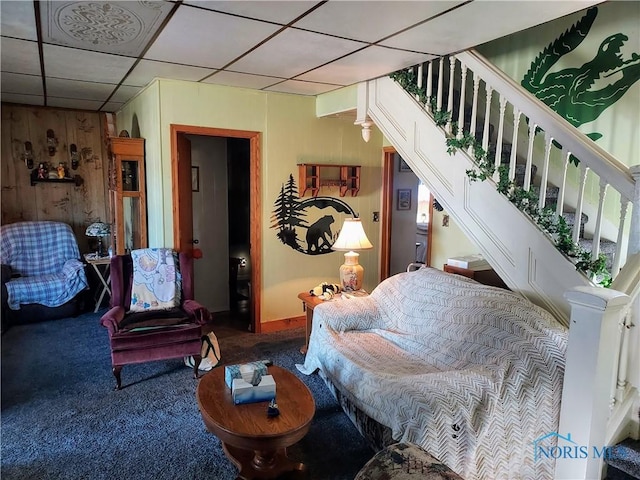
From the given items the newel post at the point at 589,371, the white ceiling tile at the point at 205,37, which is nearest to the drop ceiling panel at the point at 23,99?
the white ceiling tile at the point at 205,37

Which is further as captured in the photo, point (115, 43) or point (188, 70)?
point (188, 70)

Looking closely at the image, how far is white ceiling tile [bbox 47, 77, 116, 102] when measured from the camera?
3971 mm

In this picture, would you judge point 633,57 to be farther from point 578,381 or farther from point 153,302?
point 153,302

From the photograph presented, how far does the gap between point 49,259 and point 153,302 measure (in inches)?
81.8

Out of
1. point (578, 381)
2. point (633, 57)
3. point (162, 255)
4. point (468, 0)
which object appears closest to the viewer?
point (578, 381)

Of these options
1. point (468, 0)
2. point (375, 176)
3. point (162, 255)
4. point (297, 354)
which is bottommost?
point (297, 354)

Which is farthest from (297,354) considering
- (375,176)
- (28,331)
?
(28,331)

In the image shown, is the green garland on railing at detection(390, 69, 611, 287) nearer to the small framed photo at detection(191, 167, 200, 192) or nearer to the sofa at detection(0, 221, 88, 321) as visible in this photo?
the small framed photo at detection(191, 167, 200, 192)

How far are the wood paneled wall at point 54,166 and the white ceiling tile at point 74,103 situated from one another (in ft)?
0.66

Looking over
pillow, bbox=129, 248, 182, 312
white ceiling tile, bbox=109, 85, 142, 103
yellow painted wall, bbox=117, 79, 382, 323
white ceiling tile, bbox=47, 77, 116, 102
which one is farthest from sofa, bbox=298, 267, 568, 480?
white ceiling tile, bbox=47, 77, 116, 102

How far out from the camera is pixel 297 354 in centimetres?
387

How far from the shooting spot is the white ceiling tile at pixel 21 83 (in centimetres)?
375

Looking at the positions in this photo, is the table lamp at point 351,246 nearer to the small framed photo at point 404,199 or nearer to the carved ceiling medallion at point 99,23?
the small framed photo at point 404,199

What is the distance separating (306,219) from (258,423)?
2.85 meters
